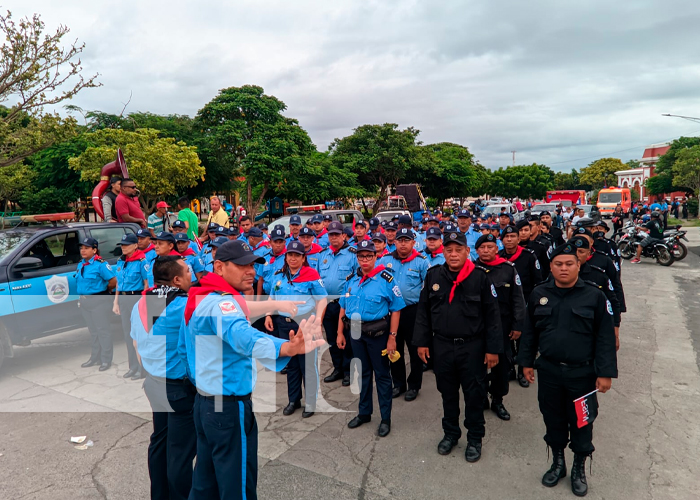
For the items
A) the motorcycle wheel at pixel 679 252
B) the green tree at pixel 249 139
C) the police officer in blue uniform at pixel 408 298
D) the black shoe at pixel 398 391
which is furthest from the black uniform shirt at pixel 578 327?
the green tree at pixel 249 139

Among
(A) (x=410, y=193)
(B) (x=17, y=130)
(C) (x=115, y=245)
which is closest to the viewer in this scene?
(C) (x=115, y=245)

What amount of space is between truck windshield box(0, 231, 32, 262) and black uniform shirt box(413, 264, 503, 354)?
5320 mm

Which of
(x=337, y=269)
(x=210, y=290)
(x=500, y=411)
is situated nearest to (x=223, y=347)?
(x=210, y=290)

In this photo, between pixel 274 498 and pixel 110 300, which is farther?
pixel 110 300

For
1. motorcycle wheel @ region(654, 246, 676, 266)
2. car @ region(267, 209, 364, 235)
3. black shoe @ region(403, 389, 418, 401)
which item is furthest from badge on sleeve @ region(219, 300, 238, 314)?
motorcycle wheel @ region(654, 246, 676, 266)

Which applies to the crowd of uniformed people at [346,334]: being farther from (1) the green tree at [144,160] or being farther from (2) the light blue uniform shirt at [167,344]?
(1) the green tree at [144,160]

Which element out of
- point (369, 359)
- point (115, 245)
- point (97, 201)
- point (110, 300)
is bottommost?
point (369, 359)

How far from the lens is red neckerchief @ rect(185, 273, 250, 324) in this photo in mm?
2387

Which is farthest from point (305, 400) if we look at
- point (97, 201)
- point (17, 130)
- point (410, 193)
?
point (410, 193)

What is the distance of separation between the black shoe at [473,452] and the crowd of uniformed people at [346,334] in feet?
0.05

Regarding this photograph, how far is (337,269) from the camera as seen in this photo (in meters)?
5.63

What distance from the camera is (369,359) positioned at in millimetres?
4305

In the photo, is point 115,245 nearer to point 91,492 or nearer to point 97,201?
point 97,201

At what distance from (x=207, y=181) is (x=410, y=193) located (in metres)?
11.4
